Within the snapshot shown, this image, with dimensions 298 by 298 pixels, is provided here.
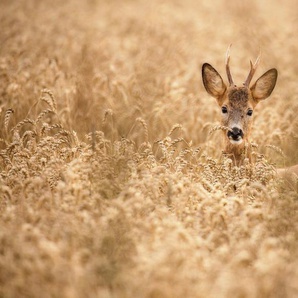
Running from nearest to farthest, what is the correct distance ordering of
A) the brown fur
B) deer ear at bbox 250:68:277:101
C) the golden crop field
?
the golden crop field
the brown fur
deer ear at bbox 250:68:277:101

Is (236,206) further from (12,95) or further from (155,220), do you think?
(12,95)

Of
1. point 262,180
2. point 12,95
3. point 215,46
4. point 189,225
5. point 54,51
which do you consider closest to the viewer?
point 189,225

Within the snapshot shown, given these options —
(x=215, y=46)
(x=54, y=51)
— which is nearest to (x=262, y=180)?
(x=54, y=51)

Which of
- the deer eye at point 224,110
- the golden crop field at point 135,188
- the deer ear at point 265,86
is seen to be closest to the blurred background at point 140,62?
the golden crop field at point 135,188

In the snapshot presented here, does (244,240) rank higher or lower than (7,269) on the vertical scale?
higher

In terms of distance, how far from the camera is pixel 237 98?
23.1 ft

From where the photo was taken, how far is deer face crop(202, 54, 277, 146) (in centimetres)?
680

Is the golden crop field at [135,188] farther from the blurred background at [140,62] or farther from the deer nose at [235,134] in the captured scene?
the deer nose at [235,134]

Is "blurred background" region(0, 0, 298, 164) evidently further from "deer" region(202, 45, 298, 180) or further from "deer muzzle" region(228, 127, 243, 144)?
"deer muzzle" region(228, 127, 243, 144)

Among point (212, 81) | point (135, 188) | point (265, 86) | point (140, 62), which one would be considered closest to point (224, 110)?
point (212, 81)

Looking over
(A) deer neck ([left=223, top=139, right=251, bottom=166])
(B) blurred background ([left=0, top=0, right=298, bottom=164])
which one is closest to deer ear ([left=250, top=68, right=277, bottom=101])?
(B) blurred background ([left=0, top=0, right=298, bottom=164])

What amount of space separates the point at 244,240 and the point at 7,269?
1.71 m

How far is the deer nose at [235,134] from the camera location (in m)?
6.65

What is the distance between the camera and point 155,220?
455cm
